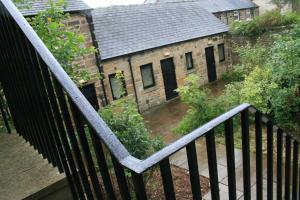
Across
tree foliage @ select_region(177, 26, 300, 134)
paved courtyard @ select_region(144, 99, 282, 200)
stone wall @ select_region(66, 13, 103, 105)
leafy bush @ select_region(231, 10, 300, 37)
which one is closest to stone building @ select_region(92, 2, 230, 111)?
stone wall @ select_region(66, 13, 103, 105)

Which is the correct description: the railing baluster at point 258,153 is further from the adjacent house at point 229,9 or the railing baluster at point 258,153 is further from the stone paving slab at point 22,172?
the adjacent house at point 229,9

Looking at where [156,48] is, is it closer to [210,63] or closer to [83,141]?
[210,63]

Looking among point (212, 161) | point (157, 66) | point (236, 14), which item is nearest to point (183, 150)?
point (212, 161)

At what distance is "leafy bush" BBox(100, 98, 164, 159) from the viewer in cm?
416

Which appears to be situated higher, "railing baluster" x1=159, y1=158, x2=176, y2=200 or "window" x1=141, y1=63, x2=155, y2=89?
"railing baluster" x1=159, y1=158, x2=176, y2=200

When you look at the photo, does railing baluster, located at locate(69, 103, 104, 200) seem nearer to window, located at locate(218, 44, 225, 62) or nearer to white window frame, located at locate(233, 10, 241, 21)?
window, located at locate(218, 44, 225, 62)

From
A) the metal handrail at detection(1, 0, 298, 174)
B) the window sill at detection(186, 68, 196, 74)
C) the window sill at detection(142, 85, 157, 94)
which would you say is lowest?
the window sill at detection(142, 85, 157, 94)

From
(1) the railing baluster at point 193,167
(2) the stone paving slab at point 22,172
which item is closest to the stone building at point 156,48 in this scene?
(2) the stone paving slab at point 22,172

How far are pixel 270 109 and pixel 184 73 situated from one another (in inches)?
273

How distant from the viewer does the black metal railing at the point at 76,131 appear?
3.27 ft

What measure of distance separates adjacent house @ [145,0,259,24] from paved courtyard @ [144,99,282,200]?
1167 cm

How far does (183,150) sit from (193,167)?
17.3ft

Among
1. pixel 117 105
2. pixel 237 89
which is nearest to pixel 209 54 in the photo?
pixel 237 89

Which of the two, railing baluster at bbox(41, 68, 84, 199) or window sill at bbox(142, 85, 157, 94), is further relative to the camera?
window sill at bbox(142, 85, 157, 94)
